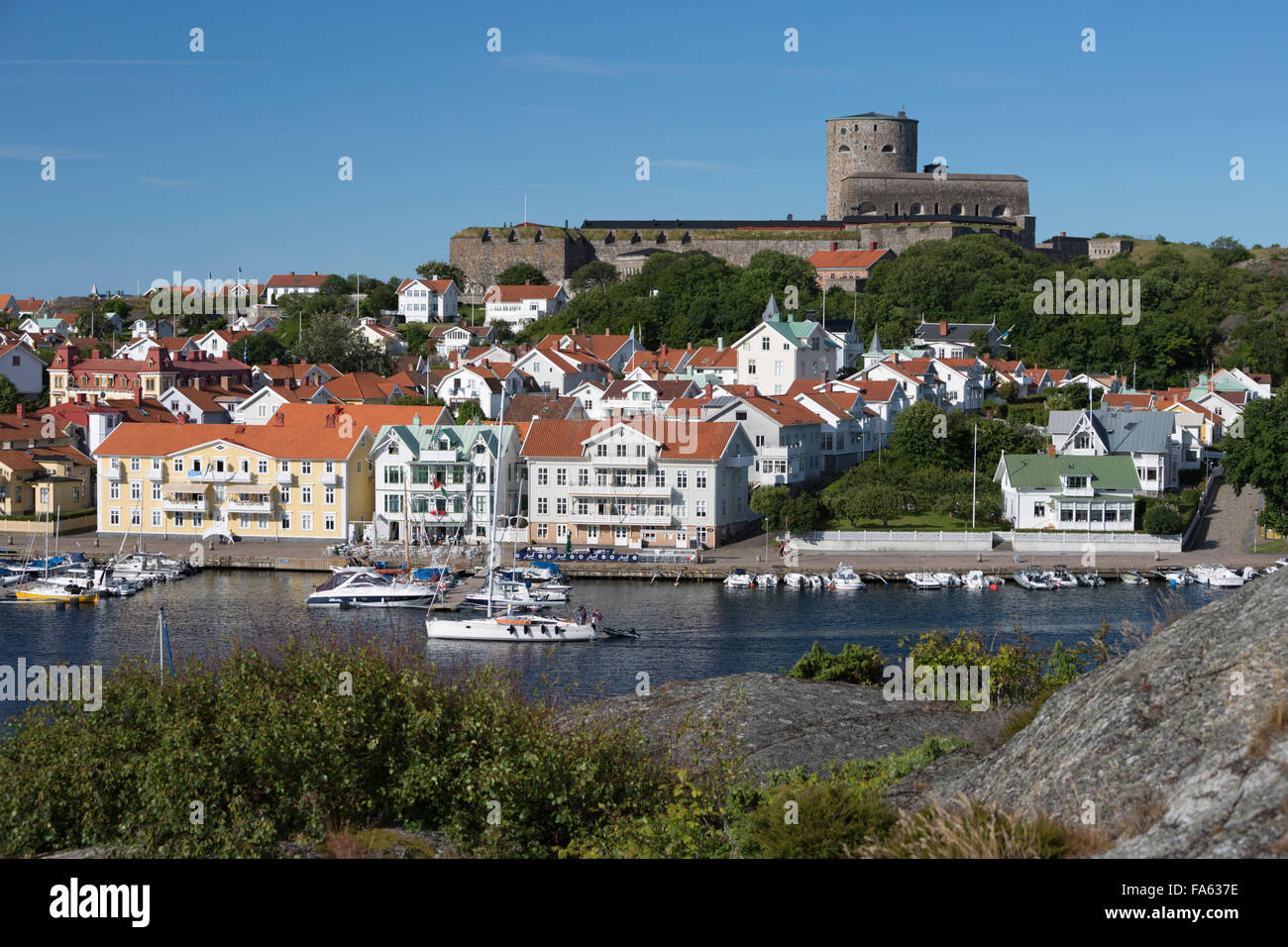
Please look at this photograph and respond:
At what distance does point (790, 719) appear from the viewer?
9.51 metres

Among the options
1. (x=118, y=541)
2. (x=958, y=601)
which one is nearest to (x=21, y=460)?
(x=118, y=541)

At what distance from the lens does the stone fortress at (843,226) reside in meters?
49.7

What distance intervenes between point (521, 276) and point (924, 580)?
29.5 meters

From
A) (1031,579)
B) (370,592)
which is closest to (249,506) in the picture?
(370,592)

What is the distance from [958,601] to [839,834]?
15.6m

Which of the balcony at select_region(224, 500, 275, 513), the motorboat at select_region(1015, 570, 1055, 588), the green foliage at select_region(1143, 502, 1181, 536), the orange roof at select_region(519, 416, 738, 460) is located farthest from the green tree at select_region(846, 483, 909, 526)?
the balcony at select_region(224, 500, 275, 513)

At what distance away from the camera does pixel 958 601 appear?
20141 mm

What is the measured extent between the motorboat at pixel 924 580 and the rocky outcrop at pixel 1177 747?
15.0m

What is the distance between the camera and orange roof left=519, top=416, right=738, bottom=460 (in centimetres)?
2331

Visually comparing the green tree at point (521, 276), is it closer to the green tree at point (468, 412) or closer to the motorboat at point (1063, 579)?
the green tree at point (468, 412)

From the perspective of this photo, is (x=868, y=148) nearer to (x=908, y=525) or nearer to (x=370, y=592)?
(x=908, y=525)

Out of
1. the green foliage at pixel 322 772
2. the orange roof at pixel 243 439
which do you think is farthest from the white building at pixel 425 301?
the green foliage at pixel 322 772

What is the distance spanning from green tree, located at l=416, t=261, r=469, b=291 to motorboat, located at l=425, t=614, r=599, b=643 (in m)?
31.8
